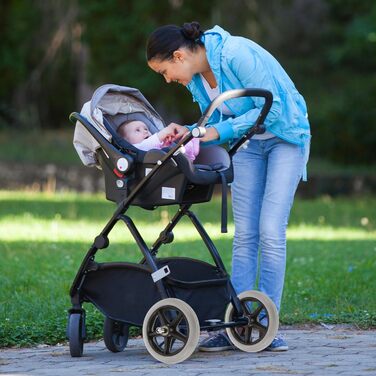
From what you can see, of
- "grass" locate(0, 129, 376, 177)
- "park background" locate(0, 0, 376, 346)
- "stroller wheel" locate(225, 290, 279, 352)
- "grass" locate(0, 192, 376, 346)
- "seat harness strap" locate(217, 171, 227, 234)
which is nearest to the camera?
"seat harness strap" locate(217, 171, 227, 234)

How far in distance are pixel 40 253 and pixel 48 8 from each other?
691 inches

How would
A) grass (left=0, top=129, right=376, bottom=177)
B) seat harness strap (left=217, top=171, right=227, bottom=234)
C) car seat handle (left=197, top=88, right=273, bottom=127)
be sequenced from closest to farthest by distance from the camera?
car seat handle (left=197, top=88, right=273, bottom=127) < seat harness strap (left=217, top=171, right=227, bottom=234) < grass (left=0, top=129, right=376, bottom=177)

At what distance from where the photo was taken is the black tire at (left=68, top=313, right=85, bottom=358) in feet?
18.7

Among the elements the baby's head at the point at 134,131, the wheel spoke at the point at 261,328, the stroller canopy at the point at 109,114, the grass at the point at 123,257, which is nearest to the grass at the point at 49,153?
the grass at the point at 123,257

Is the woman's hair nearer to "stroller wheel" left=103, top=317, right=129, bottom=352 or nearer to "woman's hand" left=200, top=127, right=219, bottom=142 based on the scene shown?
"woman's hand" left=200, top=127, right=219, bottom=142

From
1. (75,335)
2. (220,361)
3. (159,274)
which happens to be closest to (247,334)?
(220,361)

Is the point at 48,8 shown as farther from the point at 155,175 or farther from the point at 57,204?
the point at 155,175

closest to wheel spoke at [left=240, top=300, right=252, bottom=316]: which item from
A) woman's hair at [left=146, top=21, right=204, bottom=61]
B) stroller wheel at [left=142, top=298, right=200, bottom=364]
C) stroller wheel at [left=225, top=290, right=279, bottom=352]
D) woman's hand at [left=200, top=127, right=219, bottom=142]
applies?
stroller wheel at [left=225, top=290, right=279, bottom=352]

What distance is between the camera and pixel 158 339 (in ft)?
20.1

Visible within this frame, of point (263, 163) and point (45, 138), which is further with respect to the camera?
point (45, 138)

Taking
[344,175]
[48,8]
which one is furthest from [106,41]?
[344,175]

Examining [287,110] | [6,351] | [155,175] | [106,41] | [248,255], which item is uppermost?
[106,41]

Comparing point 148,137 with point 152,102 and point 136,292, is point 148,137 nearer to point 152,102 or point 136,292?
point 136,292

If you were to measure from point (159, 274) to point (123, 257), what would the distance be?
406 cm
